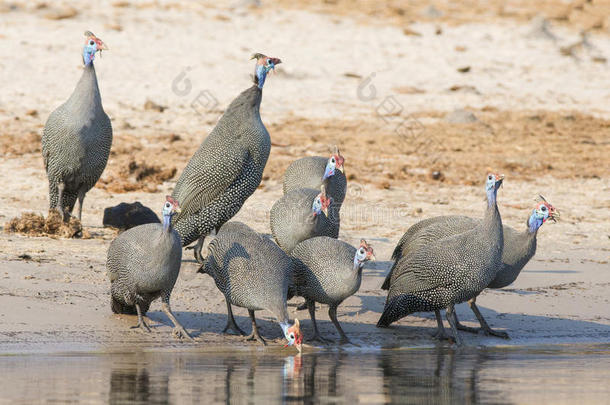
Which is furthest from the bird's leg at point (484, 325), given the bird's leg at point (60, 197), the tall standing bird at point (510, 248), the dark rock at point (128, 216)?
the bird's leg at point (60, 197)

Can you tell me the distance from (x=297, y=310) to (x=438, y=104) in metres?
8.61

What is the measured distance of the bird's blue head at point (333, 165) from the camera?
346 inches

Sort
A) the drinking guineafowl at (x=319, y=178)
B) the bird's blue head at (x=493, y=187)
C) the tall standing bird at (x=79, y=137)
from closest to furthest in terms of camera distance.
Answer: the bird's blue head at (x=493, y=187)
the drinking guineafowl at (x=319, y=178)
the tall standing bird at (x=79, y=137)

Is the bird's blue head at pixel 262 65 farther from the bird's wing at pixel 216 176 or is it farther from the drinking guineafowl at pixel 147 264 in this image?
the drinking guineafowl at pixel 147 264

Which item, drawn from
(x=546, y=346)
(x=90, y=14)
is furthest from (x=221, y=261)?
(x=90, y=14)

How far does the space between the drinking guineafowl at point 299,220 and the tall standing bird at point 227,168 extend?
0.40 meters

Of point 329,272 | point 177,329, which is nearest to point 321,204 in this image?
point 329,272

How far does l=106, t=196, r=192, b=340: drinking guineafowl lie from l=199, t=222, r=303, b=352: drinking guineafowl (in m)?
0.33

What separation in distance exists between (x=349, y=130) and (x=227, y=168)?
6.47 meters

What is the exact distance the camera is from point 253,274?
23.9 feet

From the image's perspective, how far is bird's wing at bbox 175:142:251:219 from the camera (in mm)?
8742

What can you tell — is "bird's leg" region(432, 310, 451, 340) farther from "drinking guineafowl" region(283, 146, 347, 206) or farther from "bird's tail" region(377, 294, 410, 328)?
"drinking guineafowl" region(283, 146, 347, 206)

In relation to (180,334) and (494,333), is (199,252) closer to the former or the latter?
(180,334)

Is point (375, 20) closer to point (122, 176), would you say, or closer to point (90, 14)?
point (90, 14)
